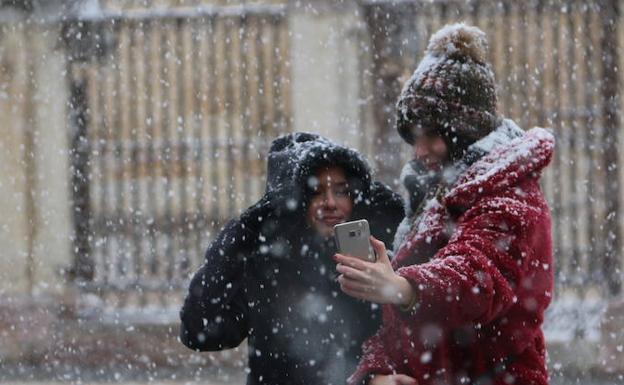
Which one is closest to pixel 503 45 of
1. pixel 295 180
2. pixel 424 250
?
pixel 295 180

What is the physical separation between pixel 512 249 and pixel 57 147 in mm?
6483

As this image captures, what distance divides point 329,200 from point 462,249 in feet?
2.89

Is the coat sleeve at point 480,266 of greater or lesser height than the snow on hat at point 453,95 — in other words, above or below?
below

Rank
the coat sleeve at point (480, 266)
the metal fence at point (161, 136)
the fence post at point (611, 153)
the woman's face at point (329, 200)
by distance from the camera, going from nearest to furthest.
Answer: the coat sleeve at point (480, 266) < the woman's face at point (329, 200) < the fence post at point (611, 153) < the metal fence at point (161, 136)

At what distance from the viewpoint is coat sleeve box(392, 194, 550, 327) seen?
218cm

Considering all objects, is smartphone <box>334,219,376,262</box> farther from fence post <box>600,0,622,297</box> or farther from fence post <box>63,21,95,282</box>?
fence post <box>63,21,95,282</box>

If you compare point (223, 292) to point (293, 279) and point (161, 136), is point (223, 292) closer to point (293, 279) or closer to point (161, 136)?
point (293, 279)

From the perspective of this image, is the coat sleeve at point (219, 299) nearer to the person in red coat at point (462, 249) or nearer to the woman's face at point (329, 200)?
the woman's face at point (329, 200)

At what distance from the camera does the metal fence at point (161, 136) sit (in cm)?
818

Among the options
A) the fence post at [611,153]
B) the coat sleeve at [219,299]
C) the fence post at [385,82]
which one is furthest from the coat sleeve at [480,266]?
the fence post at [611,153]

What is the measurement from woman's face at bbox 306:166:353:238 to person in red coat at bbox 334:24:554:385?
0.44 meters

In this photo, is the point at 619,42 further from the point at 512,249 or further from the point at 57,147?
the point at 512,249

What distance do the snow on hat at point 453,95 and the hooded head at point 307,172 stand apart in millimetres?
498

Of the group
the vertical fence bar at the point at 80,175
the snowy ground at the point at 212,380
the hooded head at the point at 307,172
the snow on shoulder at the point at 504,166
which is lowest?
the snowy ground at the point at 212,380
